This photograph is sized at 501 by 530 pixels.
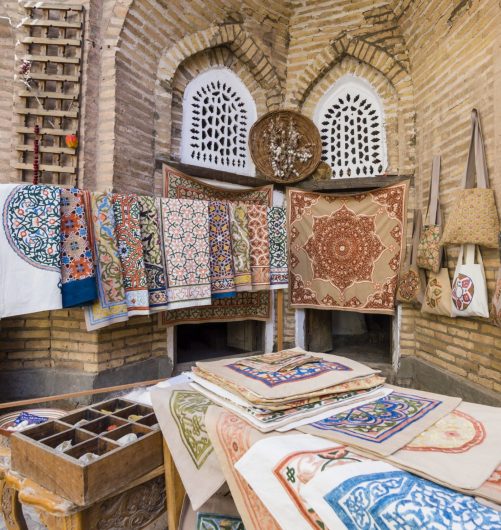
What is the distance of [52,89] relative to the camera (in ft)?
13.1

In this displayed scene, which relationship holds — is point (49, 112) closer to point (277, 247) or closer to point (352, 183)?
point (277, 247)

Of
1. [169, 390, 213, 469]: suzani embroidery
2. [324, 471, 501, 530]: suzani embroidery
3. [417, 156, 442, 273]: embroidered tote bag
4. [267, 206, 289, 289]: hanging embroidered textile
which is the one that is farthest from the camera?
Result: [267, 206, 289, 289]: hanging embroidered textile

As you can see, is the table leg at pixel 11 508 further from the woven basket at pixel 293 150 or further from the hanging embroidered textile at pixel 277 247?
the woven basket at pixel 293 150

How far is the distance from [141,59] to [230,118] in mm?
1350

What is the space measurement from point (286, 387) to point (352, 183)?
4307mm

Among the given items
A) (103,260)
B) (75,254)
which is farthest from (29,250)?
(103,260)

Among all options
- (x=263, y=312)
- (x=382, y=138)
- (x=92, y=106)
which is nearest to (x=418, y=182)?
(x=382, y=138)

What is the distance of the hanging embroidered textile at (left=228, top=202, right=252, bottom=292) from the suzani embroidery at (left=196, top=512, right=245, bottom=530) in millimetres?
2667

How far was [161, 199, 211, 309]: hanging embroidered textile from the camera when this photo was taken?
11.5 feet

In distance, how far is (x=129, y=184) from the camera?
13.8 ft

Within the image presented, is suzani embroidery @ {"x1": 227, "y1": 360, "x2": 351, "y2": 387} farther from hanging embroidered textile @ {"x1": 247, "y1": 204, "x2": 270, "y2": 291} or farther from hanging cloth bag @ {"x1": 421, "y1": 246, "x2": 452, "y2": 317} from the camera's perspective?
hanging cloth bag @ {"x1": 421, "y1": 246, "x2": 452, "y2": 317}

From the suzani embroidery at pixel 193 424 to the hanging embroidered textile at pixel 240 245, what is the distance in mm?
2590

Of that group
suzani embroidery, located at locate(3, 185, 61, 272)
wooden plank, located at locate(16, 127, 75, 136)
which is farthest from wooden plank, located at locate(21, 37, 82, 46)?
suzani embroidery, located at locate(3, 185, 61, 272)

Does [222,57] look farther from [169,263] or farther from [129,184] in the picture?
[169,263]
